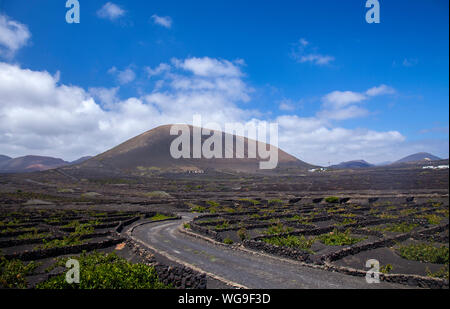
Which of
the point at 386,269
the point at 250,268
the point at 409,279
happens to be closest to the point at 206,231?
the point at 250,268

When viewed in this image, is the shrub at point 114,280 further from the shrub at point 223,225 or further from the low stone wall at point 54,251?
the shrub at point 223,225

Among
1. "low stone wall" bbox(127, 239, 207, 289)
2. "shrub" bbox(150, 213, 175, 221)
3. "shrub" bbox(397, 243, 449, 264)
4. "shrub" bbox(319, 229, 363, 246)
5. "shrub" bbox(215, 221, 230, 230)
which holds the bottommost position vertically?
"shrub" bbox(150, 213, 175, 221)

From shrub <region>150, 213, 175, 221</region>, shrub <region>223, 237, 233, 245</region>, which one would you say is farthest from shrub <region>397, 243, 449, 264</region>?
shrub <region>150, 213, 175, 221</region>

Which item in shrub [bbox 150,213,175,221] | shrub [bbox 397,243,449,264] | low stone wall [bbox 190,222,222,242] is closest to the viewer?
shrub [bbox 397,243,449,264]

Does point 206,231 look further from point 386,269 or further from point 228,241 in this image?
point 386,269

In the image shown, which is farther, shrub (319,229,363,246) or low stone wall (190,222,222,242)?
low stone wall (190,222,222,242)

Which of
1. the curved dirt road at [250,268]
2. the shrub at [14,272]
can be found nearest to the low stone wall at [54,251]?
the shrub at [14,272]

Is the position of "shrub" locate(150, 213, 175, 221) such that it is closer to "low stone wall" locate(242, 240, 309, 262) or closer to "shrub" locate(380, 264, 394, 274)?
"low stone wall" locate(242, 240, 309, 262)
